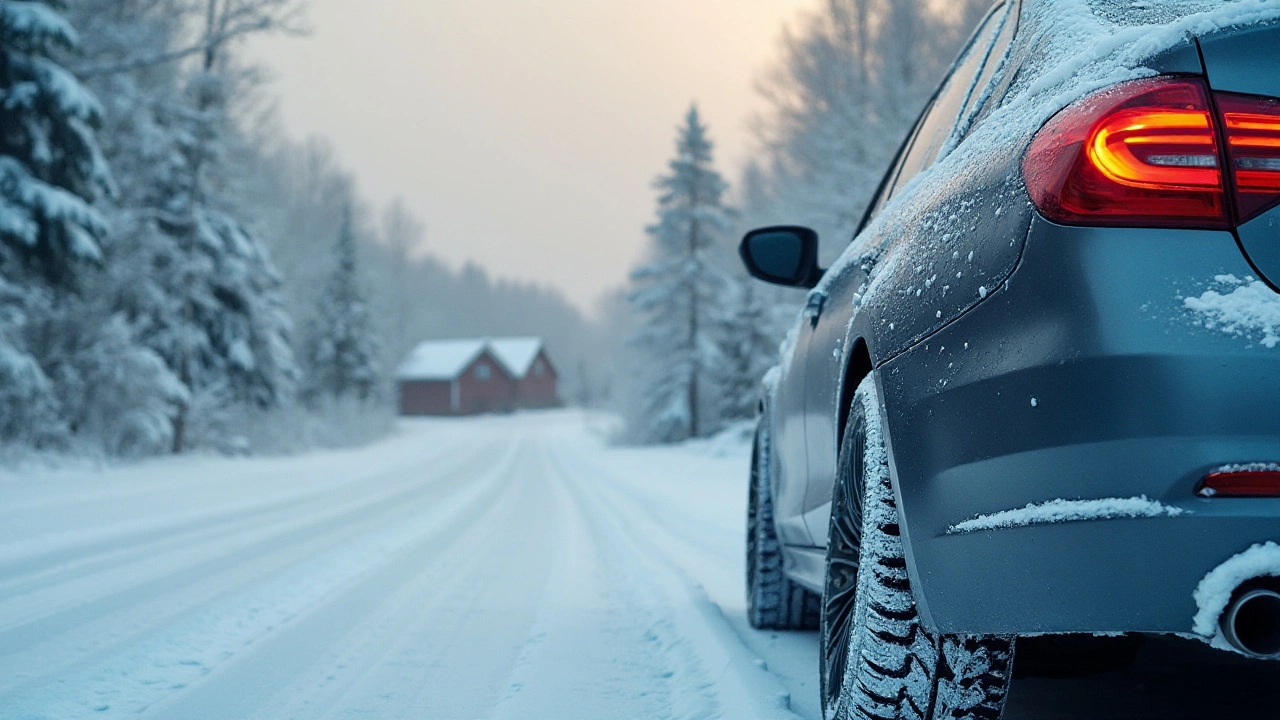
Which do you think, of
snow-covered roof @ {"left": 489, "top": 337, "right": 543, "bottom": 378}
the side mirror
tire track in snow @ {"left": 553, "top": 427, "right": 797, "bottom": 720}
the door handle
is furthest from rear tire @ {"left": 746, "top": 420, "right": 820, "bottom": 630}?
snow-covered roof @ {"left": 489, "top": 337, "right": 543, "bottom": 378}

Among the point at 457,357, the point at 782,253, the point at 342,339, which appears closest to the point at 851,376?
the point at 782,253

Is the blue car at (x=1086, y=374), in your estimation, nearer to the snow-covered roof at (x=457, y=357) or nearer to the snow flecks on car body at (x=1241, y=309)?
the snow flecks on car body at (x=1241, y=309)

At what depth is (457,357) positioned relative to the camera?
246 ft

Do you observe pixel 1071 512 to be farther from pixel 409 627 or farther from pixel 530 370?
pixel 530 370

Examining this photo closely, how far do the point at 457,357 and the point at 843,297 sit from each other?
74241mm

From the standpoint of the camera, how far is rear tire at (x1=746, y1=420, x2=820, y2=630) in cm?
362

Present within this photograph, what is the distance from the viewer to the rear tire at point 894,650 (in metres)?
1.59

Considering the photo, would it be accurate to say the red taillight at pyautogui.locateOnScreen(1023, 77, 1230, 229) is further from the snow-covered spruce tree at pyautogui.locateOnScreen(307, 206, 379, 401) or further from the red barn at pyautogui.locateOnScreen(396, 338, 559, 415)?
the red barn at pyautogui.locateOnScreen(396, 338, 559, 415)

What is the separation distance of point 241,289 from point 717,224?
15.7 m

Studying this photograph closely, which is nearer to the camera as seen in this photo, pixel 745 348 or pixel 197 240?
pixel 197 240

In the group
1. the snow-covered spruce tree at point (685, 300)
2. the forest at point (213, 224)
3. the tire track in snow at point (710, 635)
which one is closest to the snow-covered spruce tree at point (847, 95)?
the forest at point (213, 224)

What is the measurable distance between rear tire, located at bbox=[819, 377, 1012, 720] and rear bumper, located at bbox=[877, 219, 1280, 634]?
135 mm

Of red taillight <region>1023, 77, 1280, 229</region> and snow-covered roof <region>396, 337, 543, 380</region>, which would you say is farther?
snow-covered roof <region>396, 337, 543, 380</region>

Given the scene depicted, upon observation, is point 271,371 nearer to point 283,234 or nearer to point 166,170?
point 166,170
